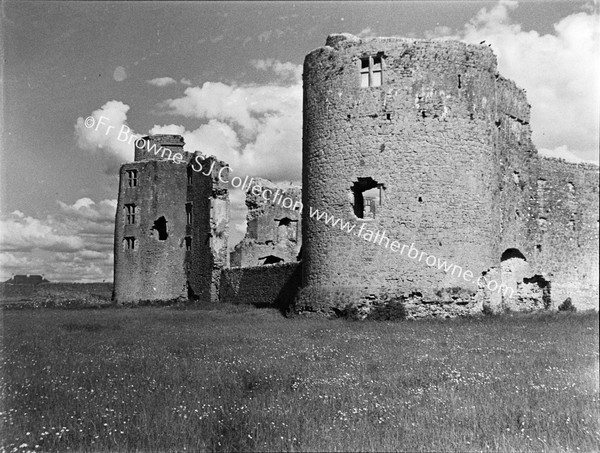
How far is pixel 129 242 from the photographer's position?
33.6 m

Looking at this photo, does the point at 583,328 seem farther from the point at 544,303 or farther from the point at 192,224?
the point at 192,224

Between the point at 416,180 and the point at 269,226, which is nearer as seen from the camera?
the point at 416,180

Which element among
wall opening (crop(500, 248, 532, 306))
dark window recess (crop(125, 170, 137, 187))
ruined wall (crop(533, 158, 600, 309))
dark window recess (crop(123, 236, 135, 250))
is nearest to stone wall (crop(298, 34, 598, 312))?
→ wall opening (crop(500, 248, 532, 306))

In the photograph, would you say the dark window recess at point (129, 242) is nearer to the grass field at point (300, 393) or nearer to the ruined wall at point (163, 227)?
the ruined wall at point (163, 227)

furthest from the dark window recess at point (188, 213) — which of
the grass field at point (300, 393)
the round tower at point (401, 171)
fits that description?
the grass field at point (300, 393)

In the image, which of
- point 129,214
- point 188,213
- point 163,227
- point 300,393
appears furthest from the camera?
point 129,214

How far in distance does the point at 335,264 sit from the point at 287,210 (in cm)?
1684

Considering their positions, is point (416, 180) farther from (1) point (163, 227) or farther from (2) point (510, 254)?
(1) point (163, 227)

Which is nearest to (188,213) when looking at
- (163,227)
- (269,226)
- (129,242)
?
(163,227)

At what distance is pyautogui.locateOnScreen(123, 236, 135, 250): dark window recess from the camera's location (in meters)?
33.5

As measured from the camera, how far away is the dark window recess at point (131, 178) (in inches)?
1334

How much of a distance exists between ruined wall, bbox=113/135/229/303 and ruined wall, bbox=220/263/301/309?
2.72 metres

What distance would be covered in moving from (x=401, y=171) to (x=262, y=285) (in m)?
9.66

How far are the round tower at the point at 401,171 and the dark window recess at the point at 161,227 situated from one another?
16.4 meters
